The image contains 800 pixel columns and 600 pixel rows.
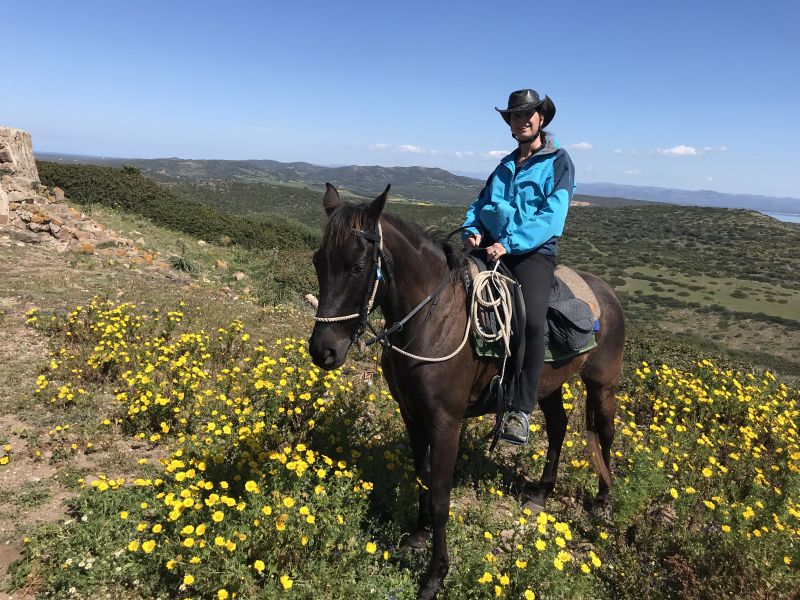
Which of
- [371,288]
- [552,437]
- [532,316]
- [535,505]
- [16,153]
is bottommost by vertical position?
[535,505]

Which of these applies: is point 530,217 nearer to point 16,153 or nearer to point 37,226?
point 37,226

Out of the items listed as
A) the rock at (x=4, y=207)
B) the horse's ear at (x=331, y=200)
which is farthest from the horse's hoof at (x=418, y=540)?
the rock at (x=4, y=207)

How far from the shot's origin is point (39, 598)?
296cm

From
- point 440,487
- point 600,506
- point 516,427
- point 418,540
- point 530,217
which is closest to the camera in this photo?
point 440,487

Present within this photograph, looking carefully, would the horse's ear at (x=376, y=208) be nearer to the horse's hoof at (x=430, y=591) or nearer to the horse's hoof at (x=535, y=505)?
the horse's hoof at (x=430, y=591)

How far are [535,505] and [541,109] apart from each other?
4.08 metres

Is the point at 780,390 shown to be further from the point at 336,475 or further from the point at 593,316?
the point at 336,475

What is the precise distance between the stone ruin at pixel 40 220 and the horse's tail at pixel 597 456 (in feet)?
42.9

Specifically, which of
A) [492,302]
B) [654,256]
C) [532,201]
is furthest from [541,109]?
[654,256]

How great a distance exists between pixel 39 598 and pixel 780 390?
420 inches

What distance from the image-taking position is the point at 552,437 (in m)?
4.97

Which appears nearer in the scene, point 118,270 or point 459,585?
point 459,585

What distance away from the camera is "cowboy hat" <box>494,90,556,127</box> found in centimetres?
351

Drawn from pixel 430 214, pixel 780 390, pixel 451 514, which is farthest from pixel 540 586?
pixel 430 214
